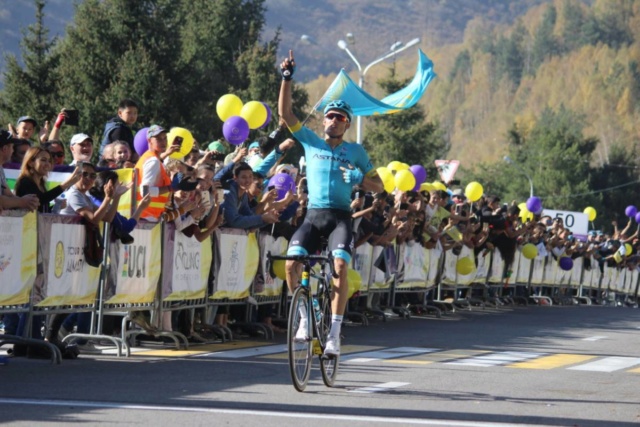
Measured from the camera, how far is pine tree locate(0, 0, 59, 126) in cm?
5097

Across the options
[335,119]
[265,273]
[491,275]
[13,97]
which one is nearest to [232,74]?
[13,97]

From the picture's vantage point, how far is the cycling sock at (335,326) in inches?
412

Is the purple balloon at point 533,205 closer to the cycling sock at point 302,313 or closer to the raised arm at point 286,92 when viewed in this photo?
the raised arm at point 286,92

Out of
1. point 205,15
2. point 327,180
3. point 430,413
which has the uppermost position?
point 205,15

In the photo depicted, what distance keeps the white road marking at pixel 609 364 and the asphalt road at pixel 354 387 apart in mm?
23

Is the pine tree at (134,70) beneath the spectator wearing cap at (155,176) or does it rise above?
above

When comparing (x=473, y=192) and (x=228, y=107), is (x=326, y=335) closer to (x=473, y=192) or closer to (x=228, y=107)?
(x=228, y=107)

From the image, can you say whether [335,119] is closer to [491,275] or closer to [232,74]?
[491,275]

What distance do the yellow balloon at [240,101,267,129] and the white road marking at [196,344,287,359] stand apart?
4.66m

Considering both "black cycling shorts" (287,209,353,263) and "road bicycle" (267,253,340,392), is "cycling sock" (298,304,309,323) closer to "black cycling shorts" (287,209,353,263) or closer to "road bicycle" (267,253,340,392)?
"road bicycle" (267,253,340,392)

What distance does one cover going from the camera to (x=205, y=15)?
7019cm

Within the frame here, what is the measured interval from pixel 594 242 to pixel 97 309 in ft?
101

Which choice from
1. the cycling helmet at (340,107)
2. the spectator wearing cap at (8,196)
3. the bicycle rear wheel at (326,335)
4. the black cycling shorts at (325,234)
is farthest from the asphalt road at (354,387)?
the cycling helmet at (340,107)

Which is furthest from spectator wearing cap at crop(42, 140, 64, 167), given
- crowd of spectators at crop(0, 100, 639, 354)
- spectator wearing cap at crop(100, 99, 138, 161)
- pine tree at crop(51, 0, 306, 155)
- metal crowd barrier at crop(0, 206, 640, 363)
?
pine tree at crop(51, 0, 306, 155)
